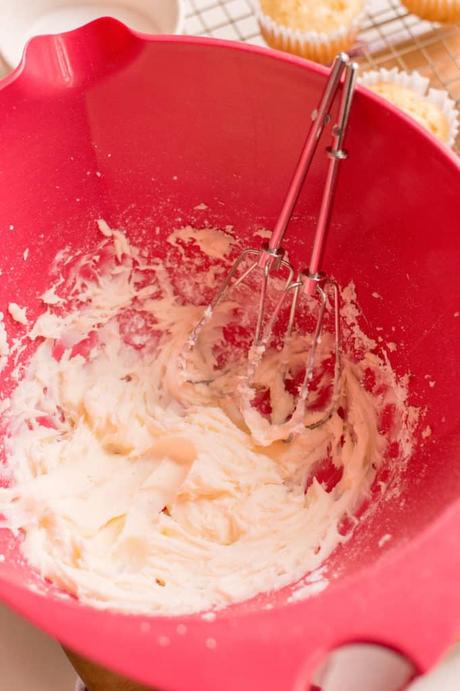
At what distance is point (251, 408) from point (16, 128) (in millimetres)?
409

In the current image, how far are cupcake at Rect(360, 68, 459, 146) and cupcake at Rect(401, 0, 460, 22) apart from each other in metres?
0.09

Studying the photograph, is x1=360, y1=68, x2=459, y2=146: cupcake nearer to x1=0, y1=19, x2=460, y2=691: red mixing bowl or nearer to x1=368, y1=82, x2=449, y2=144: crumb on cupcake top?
x1=368, y1=82, x2=449, y2=144: crumb on cupcake top

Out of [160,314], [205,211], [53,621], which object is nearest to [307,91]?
[205,211]

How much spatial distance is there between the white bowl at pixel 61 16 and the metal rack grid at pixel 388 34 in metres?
0.13

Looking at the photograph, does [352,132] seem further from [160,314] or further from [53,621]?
[53,621]

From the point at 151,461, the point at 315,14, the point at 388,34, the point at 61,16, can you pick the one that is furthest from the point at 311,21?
the point at 151,461

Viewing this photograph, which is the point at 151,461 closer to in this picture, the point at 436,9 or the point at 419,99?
the point at 419,99

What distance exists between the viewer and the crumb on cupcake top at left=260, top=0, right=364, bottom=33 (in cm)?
109

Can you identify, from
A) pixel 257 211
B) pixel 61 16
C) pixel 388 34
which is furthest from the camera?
pixel 388 34

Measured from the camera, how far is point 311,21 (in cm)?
109

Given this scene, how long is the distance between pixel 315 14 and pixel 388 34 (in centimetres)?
15

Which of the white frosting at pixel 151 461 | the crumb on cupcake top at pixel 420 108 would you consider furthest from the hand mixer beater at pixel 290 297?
the crumb on cupcake top at pixel 420 108

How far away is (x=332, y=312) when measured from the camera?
2.93 feet

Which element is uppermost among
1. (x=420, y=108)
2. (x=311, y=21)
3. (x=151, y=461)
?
(x=311, y=21)
